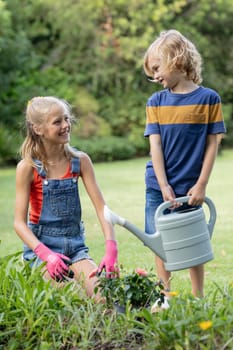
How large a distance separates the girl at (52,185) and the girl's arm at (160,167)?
339 millimetres

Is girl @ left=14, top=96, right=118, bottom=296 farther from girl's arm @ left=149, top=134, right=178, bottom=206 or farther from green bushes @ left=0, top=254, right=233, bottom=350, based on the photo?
green bushes @ left=0, top=254, right=233, bottom=350

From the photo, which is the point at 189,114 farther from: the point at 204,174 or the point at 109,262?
the point at 109,262

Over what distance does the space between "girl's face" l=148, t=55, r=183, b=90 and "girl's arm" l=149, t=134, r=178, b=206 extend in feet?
0.97

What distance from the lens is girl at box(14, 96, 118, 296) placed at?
4074 millimetres

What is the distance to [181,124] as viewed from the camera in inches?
166

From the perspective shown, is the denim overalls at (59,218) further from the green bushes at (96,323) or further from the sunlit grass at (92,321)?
the green bushes at (96,323)

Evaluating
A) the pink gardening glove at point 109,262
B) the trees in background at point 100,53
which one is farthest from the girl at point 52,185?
the trees in background at point 100,53

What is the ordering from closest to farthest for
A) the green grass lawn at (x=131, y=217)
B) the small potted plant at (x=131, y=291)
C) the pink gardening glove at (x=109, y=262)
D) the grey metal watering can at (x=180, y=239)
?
the small potted plant at (x=131, y=291) → the pink gardening glove at (x=109, y=262) → the grey metal watering can at (x=180, y=239) → the green grass lawn at (x=131, y=217)

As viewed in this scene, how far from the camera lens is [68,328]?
9.80 feet

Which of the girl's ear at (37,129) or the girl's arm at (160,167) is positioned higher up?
the girl's ear at (37,129)

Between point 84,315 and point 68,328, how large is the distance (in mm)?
101

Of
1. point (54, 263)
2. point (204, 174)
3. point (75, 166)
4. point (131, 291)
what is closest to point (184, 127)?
point (204, 174)

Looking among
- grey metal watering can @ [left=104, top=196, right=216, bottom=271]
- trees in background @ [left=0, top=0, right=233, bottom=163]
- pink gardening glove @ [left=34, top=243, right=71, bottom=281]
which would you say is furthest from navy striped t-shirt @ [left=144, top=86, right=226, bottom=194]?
trees in background @ [left=0, top=0, right=233, bottom=163]

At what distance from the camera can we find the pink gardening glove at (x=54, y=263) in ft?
12.1
